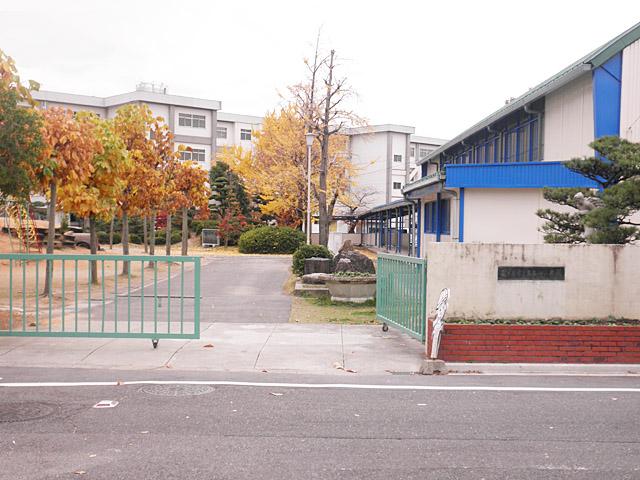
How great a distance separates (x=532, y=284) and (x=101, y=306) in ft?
31.1

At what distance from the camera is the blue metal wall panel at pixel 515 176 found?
2098 centimetres

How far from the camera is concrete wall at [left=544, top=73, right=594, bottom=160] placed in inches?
831

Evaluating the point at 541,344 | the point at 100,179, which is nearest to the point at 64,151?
the point at 100,179

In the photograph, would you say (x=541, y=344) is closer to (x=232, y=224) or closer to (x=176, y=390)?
(x=176, y=390)

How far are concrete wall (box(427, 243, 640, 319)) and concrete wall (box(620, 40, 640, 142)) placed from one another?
10.2 m

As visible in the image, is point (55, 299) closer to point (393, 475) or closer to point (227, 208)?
point (393, 475)

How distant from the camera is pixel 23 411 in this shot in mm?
6715

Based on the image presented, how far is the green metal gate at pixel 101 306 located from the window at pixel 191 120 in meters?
37.1

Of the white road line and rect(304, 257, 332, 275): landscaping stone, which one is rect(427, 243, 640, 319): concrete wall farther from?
rect(304, 257, 332, 275): landscaping stone

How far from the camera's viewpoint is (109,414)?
21.8 ft

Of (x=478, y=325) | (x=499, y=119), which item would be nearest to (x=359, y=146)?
(x=499, y=119)

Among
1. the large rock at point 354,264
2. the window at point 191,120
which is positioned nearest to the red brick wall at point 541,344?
the large rock at point 354,264

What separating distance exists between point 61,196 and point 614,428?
16545 mm

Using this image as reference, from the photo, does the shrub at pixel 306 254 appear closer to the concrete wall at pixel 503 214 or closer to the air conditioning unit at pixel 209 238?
the concrete wall at pixel 503 214
